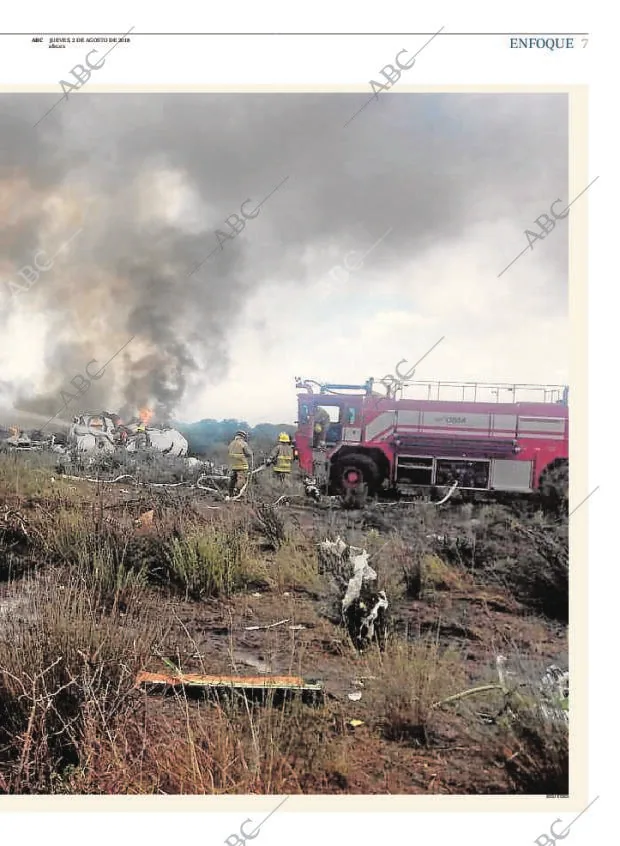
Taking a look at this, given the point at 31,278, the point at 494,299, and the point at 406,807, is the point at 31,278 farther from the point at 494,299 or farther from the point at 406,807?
the point at 406,807

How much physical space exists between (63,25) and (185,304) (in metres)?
1.49

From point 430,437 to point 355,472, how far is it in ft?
1.58

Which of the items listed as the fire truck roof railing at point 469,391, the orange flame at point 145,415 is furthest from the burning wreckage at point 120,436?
the fire truck roof railing at point 469,391

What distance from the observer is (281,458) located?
3.38 meters

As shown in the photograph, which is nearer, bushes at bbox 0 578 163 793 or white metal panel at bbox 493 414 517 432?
bushes at bbox 0 578 163 793

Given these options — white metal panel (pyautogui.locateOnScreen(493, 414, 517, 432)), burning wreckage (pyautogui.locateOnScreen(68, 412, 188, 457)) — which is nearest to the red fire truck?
white metal panel (pyautogui.locateOnScreen(493, 414, 517, 432))

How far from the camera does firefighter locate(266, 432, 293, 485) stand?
132 inches

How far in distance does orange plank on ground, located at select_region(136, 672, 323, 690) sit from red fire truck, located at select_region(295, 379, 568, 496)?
3.54 feet

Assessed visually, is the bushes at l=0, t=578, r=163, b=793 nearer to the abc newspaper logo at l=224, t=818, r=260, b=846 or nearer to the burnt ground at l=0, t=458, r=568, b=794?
the burnt ground at l=0, t=458, r=568, b=794

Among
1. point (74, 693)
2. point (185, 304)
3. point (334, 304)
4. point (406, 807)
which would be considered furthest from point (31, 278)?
point (406, 807)

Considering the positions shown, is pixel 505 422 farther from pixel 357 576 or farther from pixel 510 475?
pixel 357 576

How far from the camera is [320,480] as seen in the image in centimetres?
350

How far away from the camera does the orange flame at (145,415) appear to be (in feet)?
11.0

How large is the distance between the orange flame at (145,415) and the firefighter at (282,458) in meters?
0.71
